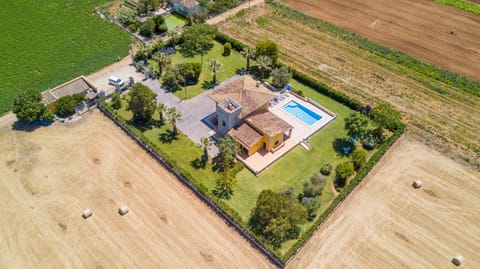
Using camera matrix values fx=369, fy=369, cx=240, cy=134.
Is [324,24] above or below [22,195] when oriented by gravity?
above

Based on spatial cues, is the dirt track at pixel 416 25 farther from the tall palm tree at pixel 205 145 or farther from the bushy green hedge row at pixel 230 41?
the tall palm tree at pixel 205 145

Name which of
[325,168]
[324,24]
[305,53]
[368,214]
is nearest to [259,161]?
[325,168]

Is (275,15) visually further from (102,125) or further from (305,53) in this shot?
(102,125)

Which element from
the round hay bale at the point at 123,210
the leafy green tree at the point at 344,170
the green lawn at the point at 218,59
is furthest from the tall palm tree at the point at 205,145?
the leafy green tree at the point at 344,170

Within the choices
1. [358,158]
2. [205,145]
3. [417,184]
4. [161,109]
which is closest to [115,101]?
[161,109]

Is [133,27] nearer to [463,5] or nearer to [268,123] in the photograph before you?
[268,123]

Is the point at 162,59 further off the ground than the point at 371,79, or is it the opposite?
the point at 162,59
